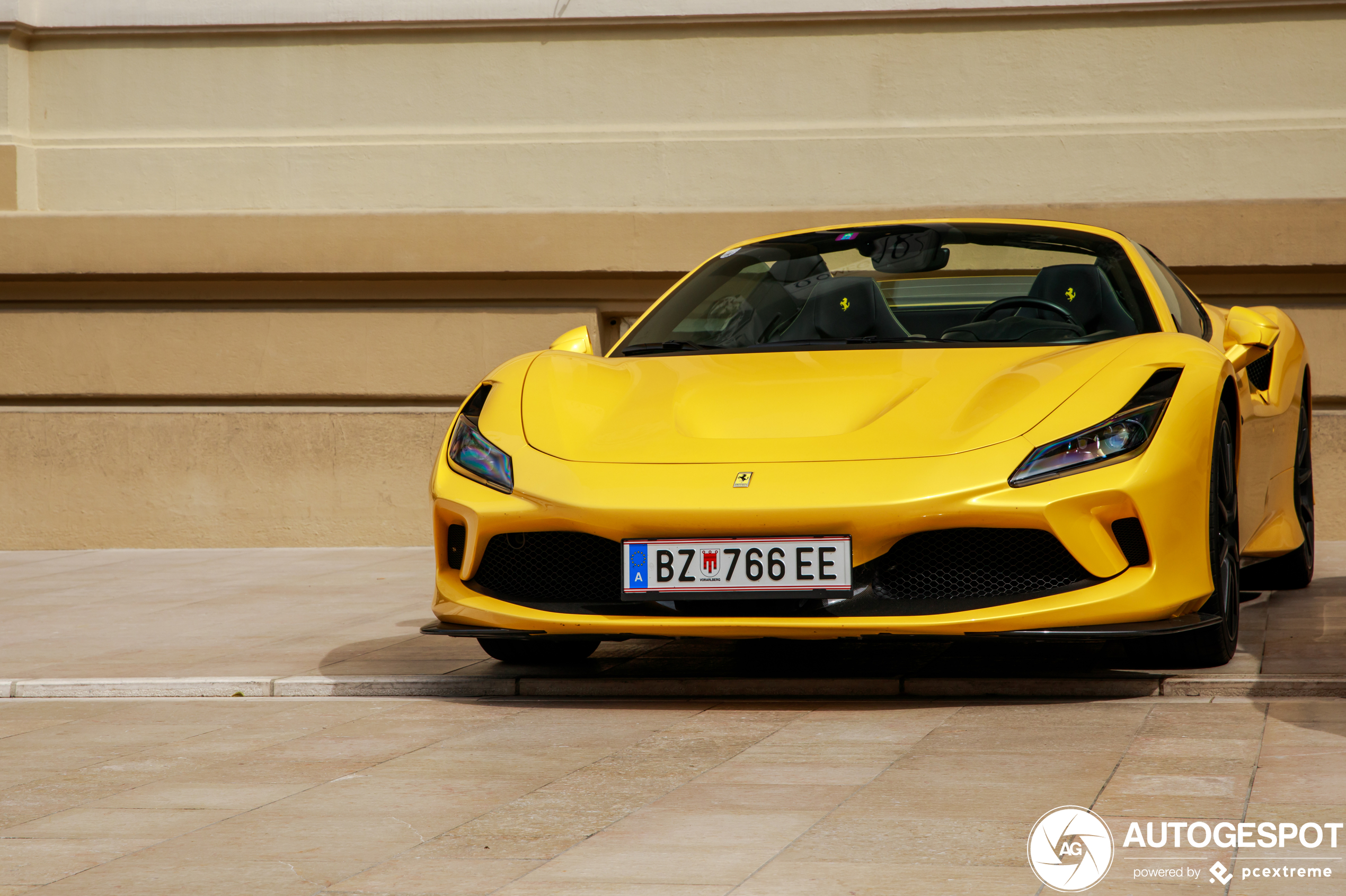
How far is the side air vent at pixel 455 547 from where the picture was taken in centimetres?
457

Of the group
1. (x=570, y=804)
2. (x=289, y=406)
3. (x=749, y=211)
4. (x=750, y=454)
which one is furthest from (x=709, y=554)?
(x=289, y=406)

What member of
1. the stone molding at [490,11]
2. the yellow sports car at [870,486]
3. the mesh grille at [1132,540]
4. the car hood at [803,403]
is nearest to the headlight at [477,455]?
the yellow sports car at [870,486]

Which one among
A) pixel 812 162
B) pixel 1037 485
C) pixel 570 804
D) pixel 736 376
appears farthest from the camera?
pixel 812 162

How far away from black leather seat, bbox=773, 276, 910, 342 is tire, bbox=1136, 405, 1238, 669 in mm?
1091

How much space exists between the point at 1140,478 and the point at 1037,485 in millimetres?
264

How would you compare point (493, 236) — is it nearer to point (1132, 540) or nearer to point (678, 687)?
point (678, 687)

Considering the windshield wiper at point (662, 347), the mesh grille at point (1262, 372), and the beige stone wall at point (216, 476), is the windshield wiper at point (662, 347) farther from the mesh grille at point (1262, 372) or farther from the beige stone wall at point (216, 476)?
the beige stone wall at point (216, 476)

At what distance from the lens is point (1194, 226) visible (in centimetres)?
880

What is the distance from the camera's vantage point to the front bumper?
4039 millimetres

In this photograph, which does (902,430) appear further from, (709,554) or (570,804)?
(570,804)

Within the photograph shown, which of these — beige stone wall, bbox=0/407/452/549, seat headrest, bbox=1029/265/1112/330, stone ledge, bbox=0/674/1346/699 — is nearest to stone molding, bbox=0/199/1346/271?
beige stone wall, bbox=0/407/452/549

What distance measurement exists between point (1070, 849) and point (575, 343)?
9.61 feet

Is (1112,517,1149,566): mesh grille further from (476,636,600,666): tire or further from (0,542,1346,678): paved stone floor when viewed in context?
(476,636,600,666): tire

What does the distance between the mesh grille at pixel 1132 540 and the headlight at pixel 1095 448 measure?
0.51ft
